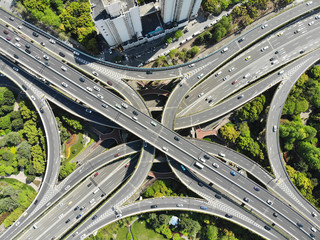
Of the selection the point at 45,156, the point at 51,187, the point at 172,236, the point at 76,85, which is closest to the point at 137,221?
the point at 172,236

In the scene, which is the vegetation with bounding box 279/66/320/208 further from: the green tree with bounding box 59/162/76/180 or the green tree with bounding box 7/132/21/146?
the green tree with bounding box 7/132/21/146

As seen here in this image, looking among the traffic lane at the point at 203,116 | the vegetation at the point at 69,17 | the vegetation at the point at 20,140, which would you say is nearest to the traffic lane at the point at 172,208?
the traffic lane at the point at 203,116

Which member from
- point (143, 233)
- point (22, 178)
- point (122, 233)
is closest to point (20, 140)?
point (22, 178)

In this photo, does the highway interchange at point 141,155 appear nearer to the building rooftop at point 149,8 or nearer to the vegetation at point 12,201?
the vegetation at point 12,201

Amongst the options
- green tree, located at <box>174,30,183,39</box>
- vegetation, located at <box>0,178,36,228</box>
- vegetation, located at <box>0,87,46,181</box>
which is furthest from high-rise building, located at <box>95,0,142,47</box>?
vegetation, located at <box>0,178,36,228</box>

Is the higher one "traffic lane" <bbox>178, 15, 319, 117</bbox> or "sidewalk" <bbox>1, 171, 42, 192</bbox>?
"traffic lane" <bbox>178, 15, 319, 117</bbox>
